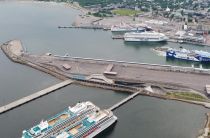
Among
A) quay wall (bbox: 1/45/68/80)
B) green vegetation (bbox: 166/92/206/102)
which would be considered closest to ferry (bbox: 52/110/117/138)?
green vegetation (bbox: 166/92/206/102)

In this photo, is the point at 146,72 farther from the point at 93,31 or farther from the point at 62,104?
the point at 93,31

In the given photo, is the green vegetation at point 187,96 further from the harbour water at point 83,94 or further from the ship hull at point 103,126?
the ship hull at point 103,126

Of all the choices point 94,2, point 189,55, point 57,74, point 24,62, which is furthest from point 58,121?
point 94,2

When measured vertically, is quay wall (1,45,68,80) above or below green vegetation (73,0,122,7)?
below

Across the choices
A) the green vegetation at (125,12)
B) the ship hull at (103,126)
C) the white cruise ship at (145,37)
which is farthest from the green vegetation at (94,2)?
the ship hull at (103,126)

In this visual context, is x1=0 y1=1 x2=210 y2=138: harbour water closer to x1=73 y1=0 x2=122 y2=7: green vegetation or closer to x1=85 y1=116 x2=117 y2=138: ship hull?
x1=85 y1=116 x2=117 y2=138: ship hull

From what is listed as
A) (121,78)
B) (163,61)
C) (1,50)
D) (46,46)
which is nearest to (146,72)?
(121,78)
